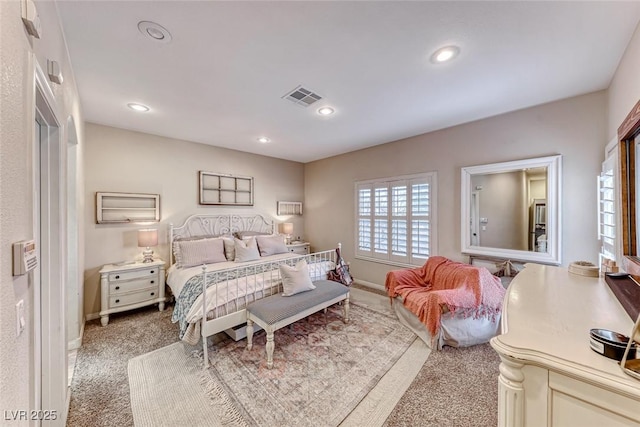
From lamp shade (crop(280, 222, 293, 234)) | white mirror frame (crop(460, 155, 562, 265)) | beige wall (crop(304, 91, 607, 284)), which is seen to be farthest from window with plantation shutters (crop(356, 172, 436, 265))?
lamp shade (crop(280, 222, 293, 234))

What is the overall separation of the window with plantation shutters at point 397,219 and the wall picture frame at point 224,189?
2.26 meters

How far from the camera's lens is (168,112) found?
2.96 meters

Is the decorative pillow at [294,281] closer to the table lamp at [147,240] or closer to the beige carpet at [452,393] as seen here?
the beige carpet at [452,393]

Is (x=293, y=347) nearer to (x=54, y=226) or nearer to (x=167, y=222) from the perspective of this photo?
(x=54, y=226)

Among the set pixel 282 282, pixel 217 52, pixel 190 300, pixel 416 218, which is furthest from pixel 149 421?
pixel 416 218

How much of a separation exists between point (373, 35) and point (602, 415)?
2.17 metres

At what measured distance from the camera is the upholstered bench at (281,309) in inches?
88.4

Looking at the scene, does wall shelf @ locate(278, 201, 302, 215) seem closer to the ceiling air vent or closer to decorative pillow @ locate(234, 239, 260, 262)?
decorative pillow @ locate(234, 239, 260, 262)

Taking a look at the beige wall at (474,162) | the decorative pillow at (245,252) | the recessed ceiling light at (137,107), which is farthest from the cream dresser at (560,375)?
the recessed ceiling light at (137,107)

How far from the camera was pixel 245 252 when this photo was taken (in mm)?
3754

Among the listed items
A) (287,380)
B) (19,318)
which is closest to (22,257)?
(19,318)

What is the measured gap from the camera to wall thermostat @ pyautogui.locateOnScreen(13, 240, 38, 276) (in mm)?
810

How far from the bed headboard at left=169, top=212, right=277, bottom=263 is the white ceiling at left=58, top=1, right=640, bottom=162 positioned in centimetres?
170

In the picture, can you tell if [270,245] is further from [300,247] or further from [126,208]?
[126,208]
